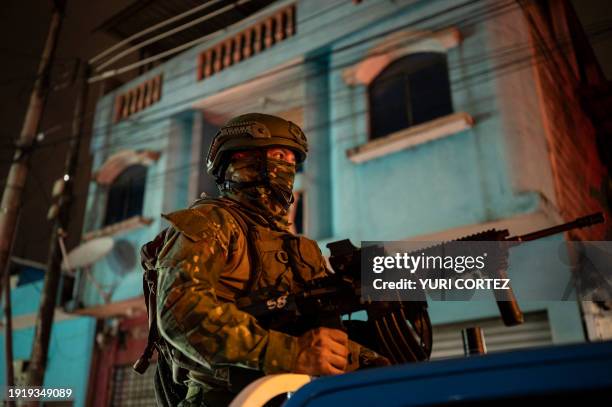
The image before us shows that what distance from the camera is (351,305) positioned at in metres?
2.15

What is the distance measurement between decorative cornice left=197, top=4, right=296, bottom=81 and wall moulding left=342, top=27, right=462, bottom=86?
1913mm

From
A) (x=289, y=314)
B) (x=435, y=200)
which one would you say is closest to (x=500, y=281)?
(x=289, y=314)

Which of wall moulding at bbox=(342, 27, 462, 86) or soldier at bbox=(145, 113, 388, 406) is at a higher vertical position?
wall moulding at bbox=(342, 27, 462, 86)

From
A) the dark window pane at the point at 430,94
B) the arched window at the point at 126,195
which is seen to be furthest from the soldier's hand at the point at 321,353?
the arched window at the point at 126,195

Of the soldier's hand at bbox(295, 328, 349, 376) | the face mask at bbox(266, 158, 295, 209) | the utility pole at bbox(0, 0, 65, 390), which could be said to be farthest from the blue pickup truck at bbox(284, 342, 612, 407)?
the utility pole at bbox(0, 0, 65, 390)

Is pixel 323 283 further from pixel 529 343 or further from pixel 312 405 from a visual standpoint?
pixel 529 343

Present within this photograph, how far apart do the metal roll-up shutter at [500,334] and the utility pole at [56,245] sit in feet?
18.7

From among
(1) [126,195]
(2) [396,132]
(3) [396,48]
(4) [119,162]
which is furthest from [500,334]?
(4) [119,162]

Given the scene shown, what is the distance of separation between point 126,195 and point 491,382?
1138 centimetres

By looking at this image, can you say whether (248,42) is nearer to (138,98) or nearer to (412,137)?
(138,98)

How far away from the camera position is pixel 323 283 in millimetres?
2184

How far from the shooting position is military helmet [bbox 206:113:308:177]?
2545mm

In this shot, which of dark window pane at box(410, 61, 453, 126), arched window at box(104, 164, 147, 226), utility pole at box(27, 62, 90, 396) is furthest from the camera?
arched window at box(104, 164, 147, 226)

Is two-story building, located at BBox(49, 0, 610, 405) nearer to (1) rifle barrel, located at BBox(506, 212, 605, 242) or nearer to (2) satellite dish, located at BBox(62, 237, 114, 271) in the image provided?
(2) satellite dish, located at BBox(62, 237, 114, 271)
